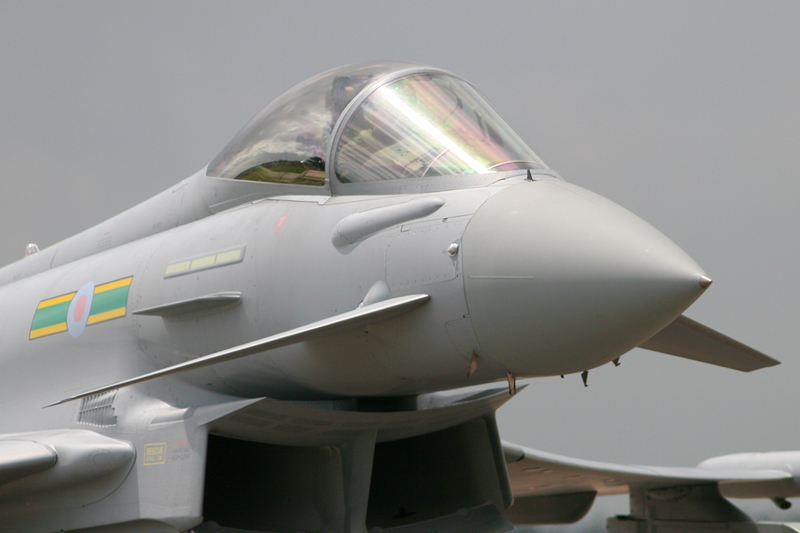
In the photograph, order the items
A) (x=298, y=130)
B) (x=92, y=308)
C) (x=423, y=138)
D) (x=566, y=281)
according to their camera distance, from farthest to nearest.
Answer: (x=92, y=308), (x=298, y=130), (x=423, y=138), (x=566, y=281)

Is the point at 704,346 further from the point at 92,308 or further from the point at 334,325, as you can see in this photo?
the point at 92,308

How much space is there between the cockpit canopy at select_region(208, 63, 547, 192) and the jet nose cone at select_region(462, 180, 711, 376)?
49 cm

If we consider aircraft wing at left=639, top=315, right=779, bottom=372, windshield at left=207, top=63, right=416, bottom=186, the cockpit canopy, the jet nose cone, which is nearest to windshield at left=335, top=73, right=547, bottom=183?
the cockpit canopy

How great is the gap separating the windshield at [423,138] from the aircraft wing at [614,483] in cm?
249

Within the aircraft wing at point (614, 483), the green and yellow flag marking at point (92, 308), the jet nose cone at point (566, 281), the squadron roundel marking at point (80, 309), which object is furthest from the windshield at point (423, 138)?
the aircraft wing at point (614, 483)

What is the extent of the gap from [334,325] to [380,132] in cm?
104

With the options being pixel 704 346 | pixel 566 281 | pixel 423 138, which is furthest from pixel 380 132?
pixel 704 346

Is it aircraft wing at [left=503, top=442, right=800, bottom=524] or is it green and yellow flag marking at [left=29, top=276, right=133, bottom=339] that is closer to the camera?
green and yellow flag marking at [left=29, top=276, right=133, bottom=339]

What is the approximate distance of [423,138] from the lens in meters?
3.58

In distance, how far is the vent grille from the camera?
4.06 meters

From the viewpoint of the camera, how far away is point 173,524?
11.3ft

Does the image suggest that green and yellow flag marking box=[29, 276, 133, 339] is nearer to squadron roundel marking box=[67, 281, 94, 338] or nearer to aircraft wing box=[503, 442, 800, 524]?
squadron roundel marking box=[67, 281, 94, 338]

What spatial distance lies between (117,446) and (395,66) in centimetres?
218

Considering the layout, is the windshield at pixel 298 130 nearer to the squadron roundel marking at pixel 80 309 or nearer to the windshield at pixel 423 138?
the windshield at pixel 423 138
